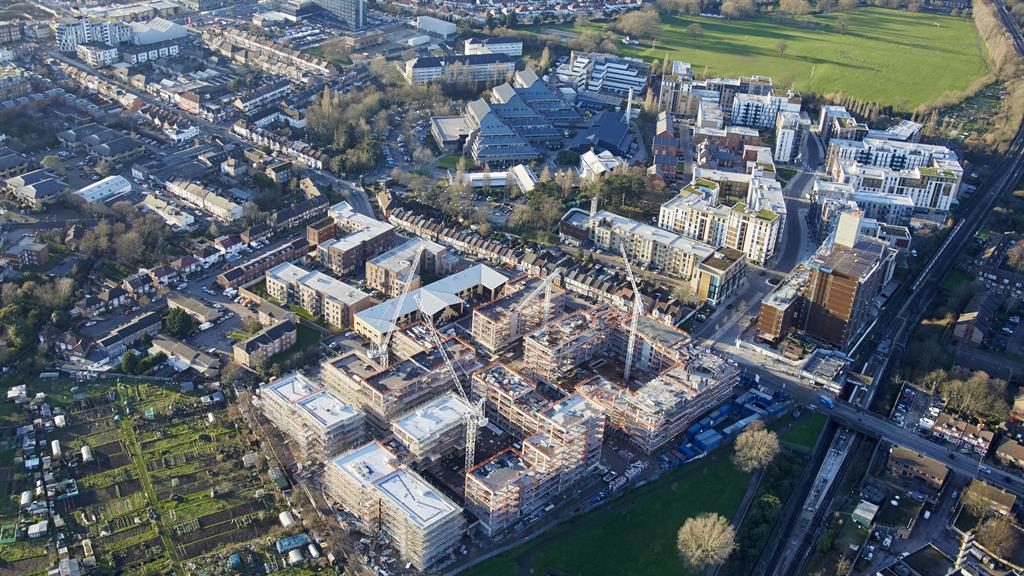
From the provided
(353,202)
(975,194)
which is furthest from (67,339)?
(975,194)

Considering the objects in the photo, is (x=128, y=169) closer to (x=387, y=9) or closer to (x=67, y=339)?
(x=67, y=339)

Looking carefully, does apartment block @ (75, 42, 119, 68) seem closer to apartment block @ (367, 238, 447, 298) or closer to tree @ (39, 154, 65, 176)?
tree @ (39, 154, 65, 176)

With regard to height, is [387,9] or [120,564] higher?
[387,9]

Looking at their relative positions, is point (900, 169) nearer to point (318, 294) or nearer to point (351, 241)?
point (351, 241)

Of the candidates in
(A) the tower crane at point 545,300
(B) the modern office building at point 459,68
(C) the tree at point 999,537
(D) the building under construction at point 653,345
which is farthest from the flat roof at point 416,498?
(B) the modern office building at point 459,68

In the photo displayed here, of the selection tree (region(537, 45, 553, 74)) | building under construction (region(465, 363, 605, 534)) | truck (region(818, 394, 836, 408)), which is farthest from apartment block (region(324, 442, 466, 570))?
tree (region(537, 45, 553, 74))

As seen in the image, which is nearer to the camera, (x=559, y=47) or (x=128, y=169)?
(x=128, y=169)

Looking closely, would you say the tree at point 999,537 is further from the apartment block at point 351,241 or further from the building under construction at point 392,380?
the apartment block at point 351,241
